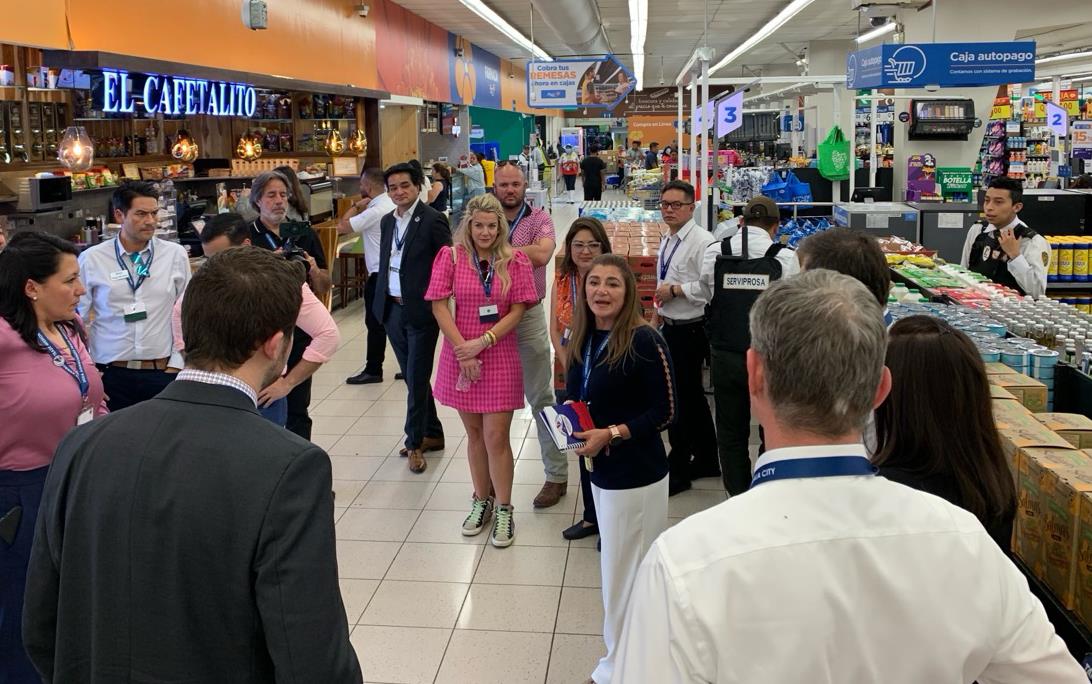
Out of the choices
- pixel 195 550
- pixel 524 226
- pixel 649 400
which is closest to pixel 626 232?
pixel 524 226

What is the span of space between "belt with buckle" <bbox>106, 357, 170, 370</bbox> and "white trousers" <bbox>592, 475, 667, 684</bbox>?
2180mm

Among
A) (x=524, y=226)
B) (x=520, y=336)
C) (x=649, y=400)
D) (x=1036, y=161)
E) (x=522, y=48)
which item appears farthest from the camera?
(x=522, y=48)

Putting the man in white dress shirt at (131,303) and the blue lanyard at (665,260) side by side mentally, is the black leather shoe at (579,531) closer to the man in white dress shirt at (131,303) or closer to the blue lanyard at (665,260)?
the blue lanyard at (665,260)

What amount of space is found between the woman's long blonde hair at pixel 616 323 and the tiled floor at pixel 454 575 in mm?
1098

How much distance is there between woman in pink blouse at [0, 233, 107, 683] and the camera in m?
2.71

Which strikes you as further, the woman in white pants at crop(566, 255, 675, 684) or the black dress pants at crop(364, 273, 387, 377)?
the black dress pants at crop(364, 273, 387, 377)

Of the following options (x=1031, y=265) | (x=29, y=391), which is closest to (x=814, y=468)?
(x=29, y=391)

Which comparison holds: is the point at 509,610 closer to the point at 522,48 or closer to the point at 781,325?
the point at 781,325

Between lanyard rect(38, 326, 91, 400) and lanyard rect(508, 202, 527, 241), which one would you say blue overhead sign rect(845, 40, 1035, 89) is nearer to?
lanyard rect(508, 202, 527, 241)

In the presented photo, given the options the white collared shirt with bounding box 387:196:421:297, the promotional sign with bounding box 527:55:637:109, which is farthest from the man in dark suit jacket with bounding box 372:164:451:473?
the promotional sign with bounding box 527:55:637:109

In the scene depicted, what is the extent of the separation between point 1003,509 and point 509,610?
235cm

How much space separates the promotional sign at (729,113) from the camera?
7.91 m

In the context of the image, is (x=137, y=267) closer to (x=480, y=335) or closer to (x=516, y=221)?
(x=480, y=335)

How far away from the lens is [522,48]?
2167 centimetres
